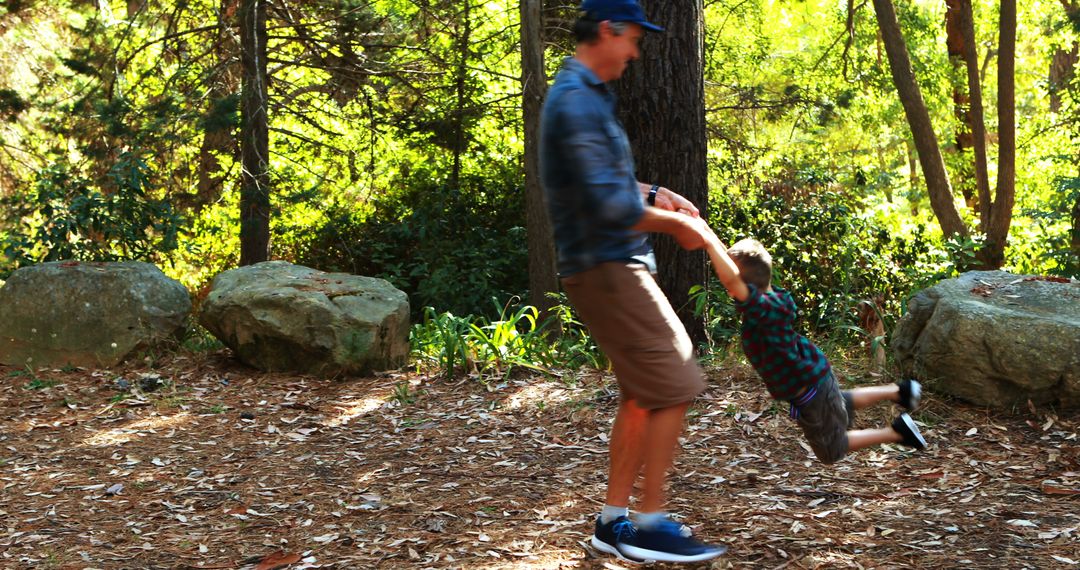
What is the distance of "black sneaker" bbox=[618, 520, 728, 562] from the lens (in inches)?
130

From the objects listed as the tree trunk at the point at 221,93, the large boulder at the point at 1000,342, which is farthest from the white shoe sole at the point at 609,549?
the tree trunk at the point at 221,93

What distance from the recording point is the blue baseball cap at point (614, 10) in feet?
10.2

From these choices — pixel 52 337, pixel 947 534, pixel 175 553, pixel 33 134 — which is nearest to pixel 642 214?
pixel 947 534

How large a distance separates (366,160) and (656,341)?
9.60m

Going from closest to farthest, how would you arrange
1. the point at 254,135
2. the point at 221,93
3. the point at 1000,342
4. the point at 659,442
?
the point at 659,442, the point at 1000,342, the point at 254,135, the point at 221,93

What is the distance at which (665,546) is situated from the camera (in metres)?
3.32

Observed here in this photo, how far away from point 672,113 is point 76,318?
458 cm

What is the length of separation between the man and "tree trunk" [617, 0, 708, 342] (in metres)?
3.23

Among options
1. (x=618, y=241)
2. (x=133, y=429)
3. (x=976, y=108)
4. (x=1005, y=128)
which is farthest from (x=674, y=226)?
(x=976, y=108)

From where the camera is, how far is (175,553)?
389cm

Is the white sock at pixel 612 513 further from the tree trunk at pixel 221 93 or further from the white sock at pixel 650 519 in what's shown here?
the tree trunk at pixel 221 93

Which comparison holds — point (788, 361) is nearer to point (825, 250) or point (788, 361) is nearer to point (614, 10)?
point (614, 10)

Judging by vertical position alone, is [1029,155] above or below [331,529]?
above

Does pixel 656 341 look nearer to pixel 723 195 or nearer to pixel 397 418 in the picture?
pixel 397 418
